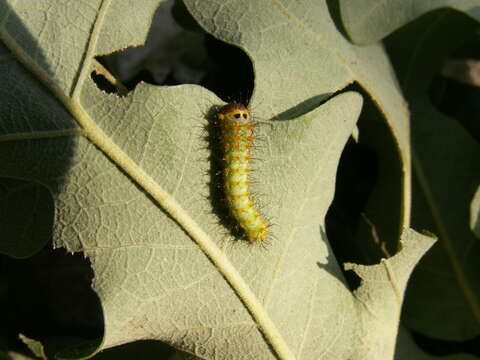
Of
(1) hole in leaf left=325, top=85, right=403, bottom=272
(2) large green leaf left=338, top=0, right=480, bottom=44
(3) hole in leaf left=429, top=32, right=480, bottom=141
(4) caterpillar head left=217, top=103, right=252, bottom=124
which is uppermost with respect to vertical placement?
(2) large green leaf left=338, top=0, right=480, bottom=44

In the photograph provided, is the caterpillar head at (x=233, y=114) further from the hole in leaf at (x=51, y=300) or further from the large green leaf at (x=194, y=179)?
the hole in leaf at (x=51, y=300)

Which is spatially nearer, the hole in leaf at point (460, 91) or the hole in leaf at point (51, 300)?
the hole in leaf at point (51, 300)

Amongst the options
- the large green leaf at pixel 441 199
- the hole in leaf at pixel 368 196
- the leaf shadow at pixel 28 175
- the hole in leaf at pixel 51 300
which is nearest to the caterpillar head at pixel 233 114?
the leaf shadow at pixel 28 175

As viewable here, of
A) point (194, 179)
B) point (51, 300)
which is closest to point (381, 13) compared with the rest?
point (194, 179)

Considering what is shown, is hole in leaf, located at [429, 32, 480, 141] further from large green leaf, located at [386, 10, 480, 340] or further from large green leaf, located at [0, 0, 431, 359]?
large green leaf, located at [0, 0, 431, 359]

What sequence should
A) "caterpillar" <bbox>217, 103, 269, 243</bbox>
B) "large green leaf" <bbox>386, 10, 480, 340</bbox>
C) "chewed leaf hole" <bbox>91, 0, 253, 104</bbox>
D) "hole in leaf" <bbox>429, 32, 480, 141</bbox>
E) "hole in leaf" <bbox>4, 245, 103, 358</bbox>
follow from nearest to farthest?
"caterpillar" <bbox>217, 103, 269, 243</bbox> → "chewed leaf hole" <bbox>91, 0, 253, 104</bbox> → "large green leaf" <bbox>386, 10, 480, 340</bbox> → "hole in leaf" <bbox>4, 245, 103, 358</bbox> → "hole in leaf" <bbox>429, 32, 480, 141</bbox>

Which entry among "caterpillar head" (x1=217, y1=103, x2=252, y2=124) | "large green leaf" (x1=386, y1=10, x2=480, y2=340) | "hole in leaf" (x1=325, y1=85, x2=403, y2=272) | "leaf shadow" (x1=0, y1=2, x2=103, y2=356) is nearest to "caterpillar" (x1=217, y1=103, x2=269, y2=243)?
"caterpillar head" (x1=217, y1=103, x2=252, y2=124)

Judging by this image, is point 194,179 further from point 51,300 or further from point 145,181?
point 51,300
